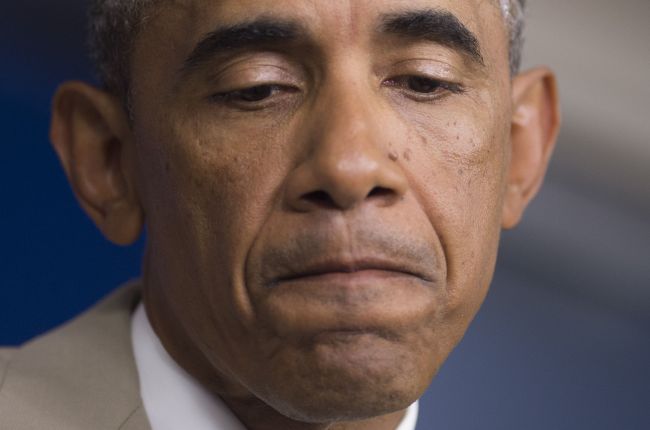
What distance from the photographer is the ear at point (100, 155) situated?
2.06 m

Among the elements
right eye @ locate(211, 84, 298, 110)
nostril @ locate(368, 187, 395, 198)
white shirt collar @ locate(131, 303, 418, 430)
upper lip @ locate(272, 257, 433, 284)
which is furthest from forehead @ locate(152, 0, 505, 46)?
white shirt collar @ locate(131, 303, 418, 430)

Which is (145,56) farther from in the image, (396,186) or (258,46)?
(396,186)

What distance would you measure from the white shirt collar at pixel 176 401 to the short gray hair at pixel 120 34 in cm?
46

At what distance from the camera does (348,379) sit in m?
1.65

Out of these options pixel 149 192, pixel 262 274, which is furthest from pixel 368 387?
pixel 149 192

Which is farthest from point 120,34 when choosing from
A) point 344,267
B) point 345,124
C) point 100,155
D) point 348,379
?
point 348,379

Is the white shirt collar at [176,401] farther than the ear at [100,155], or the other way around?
the ear at [100,155]

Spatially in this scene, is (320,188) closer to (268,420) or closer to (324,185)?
(324,185)

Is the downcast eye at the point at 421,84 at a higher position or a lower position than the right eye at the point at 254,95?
higher

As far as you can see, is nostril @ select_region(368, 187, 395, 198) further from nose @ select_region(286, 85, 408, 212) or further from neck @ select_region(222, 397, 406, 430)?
neck @ select_region(222, 397, 406, 430)

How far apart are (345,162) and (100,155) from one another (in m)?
0.62

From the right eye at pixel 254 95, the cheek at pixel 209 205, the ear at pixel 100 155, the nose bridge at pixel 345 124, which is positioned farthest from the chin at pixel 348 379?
the ear at pixel 100 155

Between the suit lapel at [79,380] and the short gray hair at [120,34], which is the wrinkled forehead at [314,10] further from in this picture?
the suit lapel at [79,380]

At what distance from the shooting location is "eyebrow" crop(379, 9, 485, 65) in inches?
69.4
